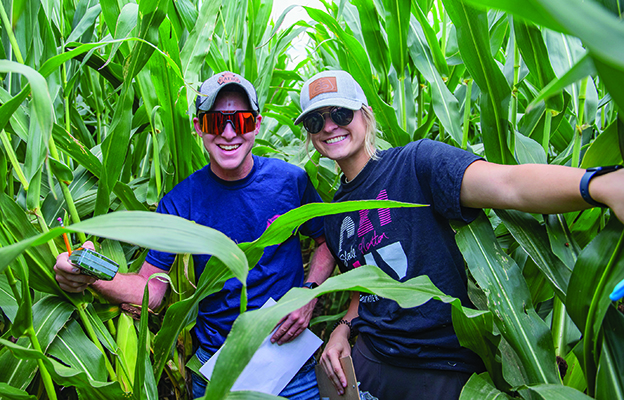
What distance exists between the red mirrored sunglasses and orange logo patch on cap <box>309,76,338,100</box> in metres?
0.19

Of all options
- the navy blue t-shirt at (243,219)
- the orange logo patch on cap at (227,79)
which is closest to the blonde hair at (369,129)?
the navy blue t-shirt at (243,219)

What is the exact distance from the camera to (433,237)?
820 millimetres

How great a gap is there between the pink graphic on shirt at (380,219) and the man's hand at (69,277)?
60cm

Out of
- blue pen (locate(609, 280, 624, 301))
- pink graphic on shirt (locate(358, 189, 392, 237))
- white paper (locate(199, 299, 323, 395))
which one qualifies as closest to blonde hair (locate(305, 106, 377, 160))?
pink graphic on shirt (locate(358, 189, 392, 237))

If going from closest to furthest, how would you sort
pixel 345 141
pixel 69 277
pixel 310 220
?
pixel 69 277
pixel 345 141
pixel 310 220

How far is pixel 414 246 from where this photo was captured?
0.82 meters

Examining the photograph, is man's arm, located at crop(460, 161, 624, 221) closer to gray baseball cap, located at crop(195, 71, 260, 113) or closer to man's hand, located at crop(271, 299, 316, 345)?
man's hand, located at crop(271, 299, 316, 345)

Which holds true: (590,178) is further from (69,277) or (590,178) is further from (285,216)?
(69,277)

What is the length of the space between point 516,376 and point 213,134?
2.86ft

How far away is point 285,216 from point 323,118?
49cm

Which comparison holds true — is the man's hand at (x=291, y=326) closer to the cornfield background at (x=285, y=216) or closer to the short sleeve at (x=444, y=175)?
the cornfield background at (x=285, y=216)

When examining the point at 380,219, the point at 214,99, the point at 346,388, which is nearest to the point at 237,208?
the point at 214,99

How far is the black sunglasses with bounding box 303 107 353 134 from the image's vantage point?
917mm

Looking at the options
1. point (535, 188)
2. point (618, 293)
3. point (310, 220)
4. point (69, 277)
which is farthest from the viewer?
point (310, 220)
